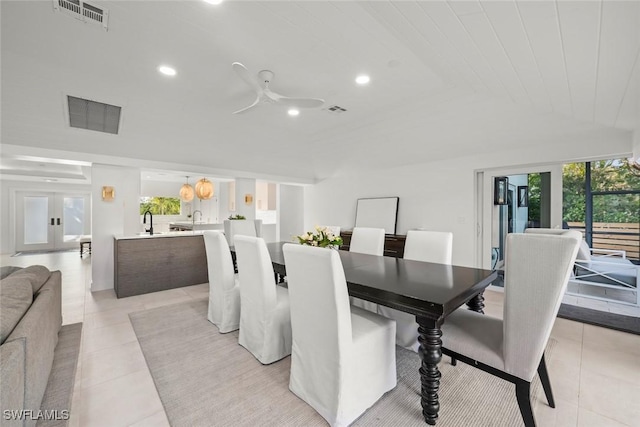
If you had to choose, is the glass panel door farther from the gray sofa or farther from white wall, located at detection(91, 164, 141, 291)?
the gray sofa

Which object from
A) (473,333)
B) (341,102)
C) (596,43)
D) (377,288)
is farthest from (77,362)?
(596,43)

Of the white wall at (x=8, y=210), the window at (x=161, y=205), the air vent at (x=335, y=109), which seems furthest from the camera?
the window at (x=161, y=205)

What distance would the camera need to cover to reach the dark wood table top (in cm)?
154

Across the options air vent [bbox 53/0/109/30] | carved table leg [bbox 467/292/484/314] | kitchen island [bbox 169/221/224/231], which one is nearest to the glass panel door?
kitchen island [bbox 169/221/224/231]

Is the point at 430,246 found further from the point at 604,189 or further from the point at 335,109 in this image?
the point at 604,189

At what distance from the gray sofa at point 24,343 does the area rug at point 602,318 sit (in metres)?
4.66

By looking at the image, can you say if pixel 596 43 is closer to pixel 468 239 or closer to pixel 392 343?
pixel 392 343

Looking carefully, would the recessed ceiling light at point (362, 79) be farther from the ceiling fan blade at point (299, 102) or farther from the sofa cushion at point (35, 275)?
the sofa cushion at point (35, 275)

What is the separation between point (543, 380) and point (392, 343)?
99 centimetres

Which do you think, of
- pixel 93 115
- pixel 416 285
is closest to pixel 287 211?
pixel 93 115

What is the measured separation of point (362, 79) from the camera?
2.98m

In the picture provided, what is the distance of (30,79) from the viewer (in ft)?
9.48

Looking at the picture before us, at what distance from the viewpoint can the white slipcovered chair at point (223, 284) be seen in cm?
277

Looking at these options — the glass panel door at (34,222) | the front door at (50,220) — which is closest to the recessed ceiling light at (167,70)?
the front door at (50,220)
